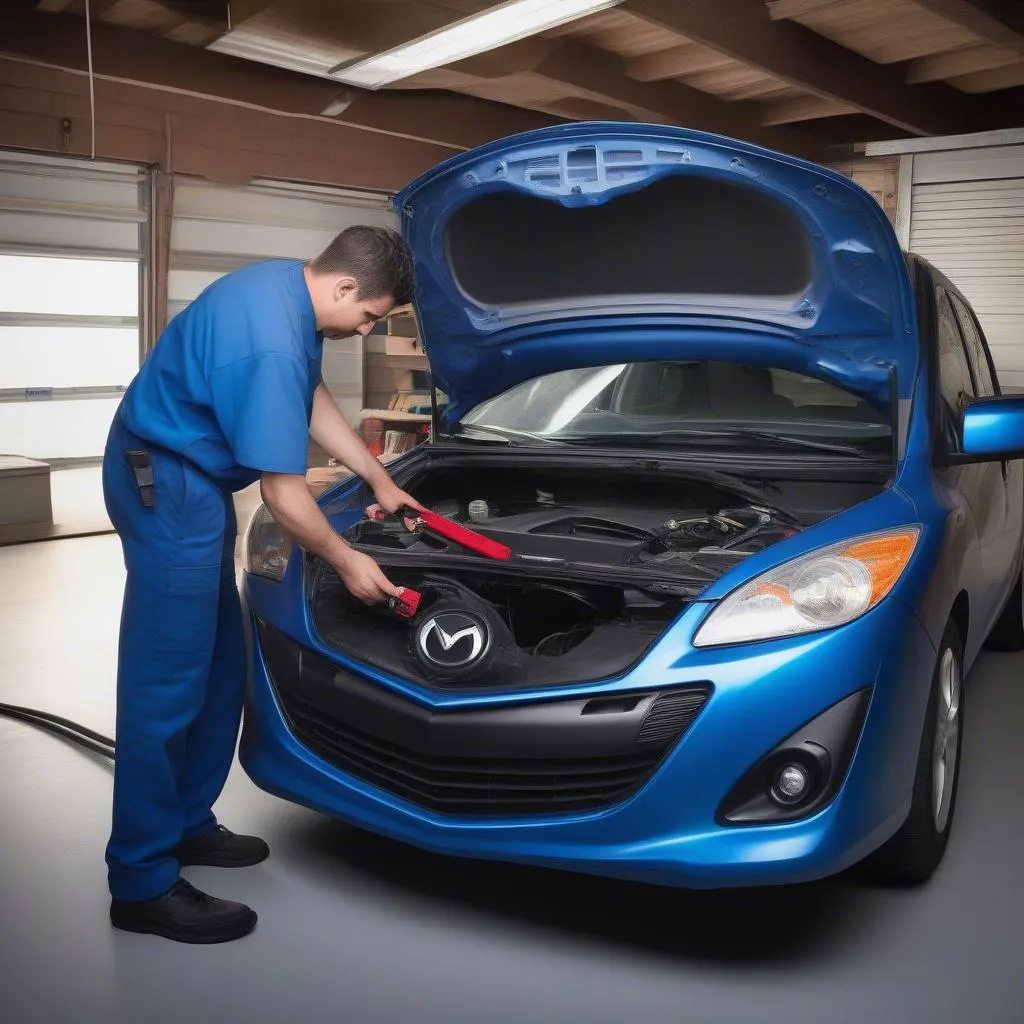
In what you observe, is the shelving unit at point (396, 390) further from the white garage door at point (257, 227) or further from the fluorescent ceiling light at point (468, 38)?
the fluorescent ceiling light at point (468, 38)

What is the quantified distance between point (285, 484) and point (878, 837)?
1.24 meters

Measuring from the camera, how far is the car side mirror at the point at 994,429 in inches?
95.4

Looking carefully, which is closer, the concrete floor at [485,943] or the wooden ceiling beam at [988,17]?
the concrete floor at [485,943]

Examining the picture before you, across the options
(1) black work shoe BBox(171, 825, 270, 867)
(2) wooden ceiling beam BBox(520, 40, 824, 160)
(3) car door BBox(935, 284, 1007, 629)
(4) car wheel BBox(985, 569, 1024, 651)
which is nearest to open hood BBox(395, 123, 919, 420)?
(3) car door BBox(935, 284, 1007, 629)

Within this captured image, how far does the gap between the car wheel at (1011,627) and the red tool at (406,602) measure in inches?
99.4

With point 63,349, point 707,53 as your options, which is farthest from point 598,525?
point 63,349

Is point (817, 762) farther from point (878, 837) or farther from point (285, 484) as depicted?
point (285, 484)

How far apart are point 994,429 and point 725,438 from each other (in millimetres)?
661

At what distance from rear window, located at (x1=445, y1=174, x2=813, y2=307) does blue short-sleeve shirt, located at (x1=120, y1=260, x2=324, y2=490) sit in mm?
645

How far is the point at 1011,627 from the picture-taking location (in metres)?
4.02

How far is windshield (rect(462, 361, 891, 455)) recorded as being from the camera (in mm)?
2883

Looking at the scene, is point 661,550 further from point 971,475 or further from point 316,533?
point 971,475

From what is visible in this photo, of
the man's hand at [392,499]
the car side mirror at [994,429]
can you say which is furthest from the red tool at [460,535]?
the car side mirror at [994,429]

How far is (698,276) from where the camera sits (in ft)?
8.52
